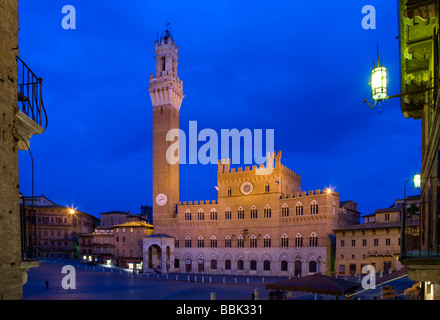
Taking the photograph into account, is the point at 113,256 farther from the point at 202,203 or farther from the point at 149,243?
the point at 202,203

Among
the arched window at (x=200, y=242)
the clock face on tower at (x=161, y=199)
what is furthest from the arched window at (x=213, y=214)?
the clock face on tower at (x=161, y=199)

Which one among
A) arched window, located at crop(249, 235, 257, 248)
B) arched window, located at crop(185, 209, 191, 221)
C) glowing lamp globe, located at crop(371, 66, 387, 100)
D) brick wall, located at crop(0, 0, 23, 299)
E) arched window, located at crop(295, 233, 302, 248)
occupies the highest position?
glowing lamp globe, located at crop(371, 66, 387, 100)

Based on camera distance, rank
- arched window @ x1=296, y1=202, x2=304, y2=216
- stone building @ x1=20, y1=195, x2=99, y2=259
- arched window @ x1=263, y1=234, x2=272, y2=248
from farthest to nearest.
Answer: stone building @ x1=20, y1=195, x2=99, y2=259, arched window @ x1=263, y1=234, x2=272, y2=248, arched window @ x1=296, y1=202, x2=304, y2=216

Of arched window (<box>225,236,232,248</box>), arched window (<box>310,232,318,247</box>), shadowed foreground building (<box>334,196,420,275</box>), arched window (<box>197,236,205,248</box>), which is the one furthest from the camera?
arched window (<box>197,236,205,248</box>)

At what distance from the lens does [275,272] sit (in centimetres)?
4900

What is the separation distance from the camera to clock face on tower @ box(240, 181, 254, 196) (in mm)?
53806

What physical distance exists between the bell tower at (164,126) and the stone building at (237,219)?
0.55 ft

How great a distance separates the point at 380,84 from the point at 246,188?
46483 millimetres

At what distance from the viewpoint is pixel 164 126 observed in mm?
60594

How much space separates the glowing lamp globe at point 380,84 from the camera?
830 centimetres

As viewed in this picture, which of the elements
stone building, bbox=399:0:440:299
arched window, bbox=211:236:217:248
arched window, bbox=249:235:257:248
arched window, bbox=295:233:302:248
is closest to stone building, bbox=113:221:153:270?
arched window, bbox=211:236:217:248

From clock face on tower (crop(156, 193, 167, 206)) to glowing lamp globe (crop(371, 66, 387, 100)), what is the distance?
53044mm

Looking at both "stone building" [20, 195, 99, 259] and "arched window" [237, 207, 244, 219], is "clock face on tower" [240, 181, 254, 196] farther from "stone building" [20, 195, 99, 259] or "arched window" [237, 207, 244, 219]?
"stone building" [20, 195, 99, 259]

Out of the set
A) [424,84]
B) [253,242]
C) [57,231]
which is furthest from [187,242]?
[424,84]
